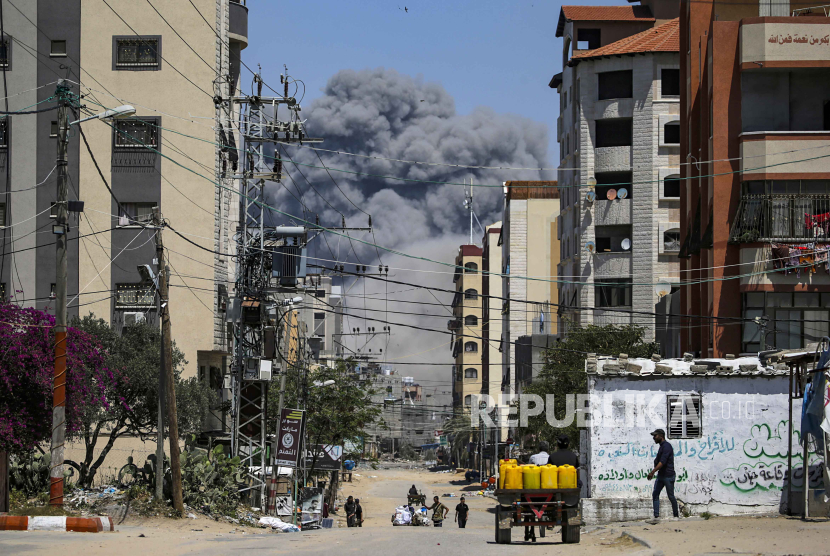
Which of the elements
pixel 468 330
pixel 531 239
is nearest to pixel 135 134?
pixel 531 239

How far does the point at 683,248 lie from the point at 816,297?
648cm

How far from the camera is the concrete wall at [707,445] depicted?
69.6 ft

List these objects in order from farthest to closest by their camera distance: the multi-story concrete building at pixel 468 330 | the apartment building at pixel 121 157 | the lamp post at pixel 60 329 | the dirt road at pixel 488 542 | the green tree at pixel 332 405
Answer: the multi-story concrete building at pixel 468 330 → the green tree at pixel 332 405 → the apartment building at pixel 121 157 → the lamp post at pixel 60 329 → the dirt road at pixel 488 542

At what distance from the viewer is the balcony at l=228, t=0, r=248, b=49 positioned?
50844mm

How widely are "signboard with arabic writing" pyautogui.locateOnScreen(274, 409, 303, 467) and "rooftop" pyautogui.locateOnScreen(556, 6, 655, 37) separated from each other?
3618 centimetres

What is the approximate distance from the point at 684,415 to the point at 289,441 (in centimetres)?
1592

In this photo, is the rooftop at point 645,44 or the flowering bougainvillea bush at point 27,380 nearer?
the flowering bougainvillea bush at point 27,380

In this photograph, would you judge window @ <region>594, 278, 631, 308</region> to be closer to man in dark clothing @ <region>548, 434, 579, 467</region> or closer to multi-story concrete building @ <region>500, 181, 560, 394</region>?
multi-story concrete building @ <region>500, 181, 560, 394</region>

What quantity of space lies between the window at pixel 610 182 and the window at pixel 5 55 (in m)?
31.1

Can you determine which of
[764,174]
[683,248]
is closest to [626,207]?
[683,248]

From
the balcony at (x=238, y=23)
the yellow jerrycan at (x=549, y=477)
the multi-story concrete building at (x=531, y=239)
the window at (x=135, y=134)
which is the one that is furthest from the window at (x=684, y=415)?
the multi-story concrete building at (x=531, y=239)

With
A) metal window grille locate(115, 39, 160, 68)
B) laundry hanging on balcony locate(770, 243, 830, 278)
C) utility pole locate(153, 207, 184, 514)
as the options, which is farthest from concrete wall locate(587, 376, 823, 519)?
metal window grille locate(115, 39, 160, 68)

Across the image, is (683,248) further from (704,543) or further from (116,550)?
(116,550)

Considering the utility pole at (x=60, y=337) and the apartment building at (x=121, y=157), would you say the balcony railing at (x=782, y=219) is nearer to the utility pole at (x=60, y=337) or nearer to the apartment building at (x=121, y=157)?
the utility pole at (x=60, y=337)
